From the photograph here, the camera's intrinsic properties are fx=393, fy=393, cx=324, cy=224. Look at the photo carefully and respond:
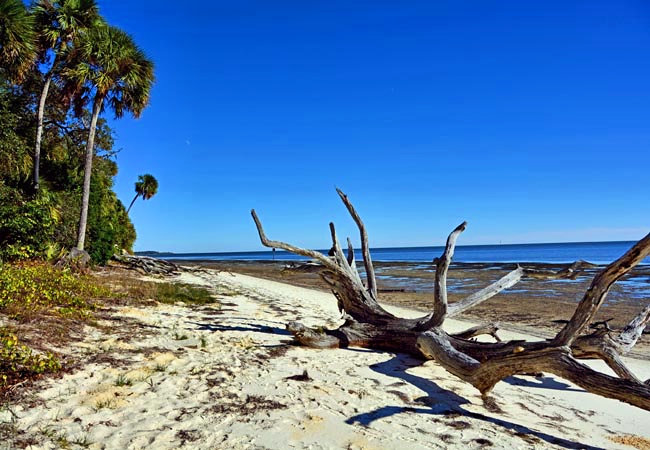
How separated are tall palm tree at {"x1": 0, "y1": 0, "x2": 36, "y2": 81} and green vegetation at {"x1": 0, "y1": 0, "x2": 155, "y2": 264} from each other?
0.08 feet

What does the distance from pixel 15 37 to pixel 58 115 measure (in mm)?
6475

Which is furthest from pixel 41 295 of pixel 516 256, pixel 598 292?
pixel 516 256

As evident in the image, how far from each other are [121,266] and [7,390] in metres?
15.4

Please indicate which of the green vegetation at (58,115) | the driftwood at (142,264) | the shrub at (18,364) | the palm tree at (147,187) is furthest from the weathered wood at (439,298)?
the palm tree at (147,187)

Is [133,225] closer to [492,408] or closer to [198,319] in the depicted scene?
[198,319]

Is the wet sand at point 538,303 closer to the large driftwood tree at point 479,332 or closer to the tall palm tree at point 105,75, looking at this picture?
the large driftwood tree at point 479,332

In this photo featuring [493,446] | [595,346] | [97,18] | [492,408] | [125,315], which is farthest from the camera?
[97,18]

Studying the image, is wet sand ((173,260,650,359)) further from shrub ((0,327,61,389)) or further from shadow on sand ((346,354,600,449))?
shrub ((0,327,61,389))

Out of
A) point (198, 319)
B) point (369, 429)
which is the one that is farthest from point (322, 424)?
point (198, 319)

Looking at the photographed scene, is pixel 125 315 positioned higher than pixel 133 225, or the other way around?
pixel 133 225

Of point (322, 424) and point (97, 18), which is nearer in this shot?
point (322, 424)

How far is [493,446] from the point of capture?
3113 millimetres

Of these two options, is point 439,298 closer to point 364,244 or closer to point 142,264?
point 364,244

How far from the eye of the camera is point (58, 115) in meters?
16.9
